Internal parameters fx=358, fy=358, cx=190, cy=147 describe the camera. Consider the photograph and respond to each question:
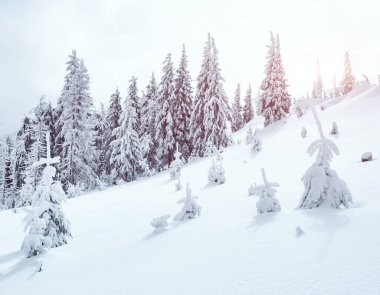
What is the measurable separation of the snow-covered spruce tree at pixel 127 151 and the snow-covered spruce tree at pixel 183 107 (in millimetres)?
4454

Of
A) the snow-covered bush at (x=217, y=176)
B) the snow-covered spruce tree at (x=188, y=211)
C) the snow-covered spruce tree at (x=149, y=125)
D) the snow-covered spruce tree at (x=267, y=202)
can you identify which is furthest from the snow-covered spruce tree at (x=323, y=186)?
the snow-covered spruce tree at (x=149, y=125)

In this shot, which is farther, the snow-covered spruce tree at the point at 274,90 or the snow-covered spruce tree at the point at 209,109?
the snow-covered spruce tree at the point at 274,90

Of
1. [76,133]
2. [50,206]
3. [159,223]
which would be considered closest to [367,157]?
[159,223]

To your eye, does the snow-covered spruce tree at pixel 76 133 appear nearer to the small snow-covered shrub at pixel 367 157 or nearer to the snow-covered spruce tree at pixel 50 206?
the snow-covered spruce tree at pixel 50 206


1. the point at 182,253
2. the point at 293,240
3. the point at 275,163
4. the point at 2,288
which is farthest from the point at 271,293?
the point at 275,163

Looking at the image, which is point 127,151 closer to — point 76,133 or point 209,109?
point 76,133

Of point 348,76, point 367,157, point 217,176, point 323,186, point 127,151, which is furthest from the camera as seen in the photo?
point 348,76

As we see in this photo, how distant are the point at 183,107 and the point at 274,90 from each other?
32.9ft

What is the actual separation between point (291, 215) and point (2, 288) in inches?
210

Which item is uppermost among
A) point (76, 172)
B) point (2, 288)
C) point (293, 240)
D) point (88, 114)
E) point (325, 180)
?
point (88, 114)

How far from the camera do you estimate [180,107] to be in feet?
127

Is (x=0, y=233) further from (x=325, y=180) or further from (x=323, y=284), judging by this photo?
(x=323, y=284)

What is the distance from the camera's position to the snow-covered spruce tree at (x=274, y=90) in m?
38.2

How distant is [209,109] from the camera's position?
3650 centimetres
